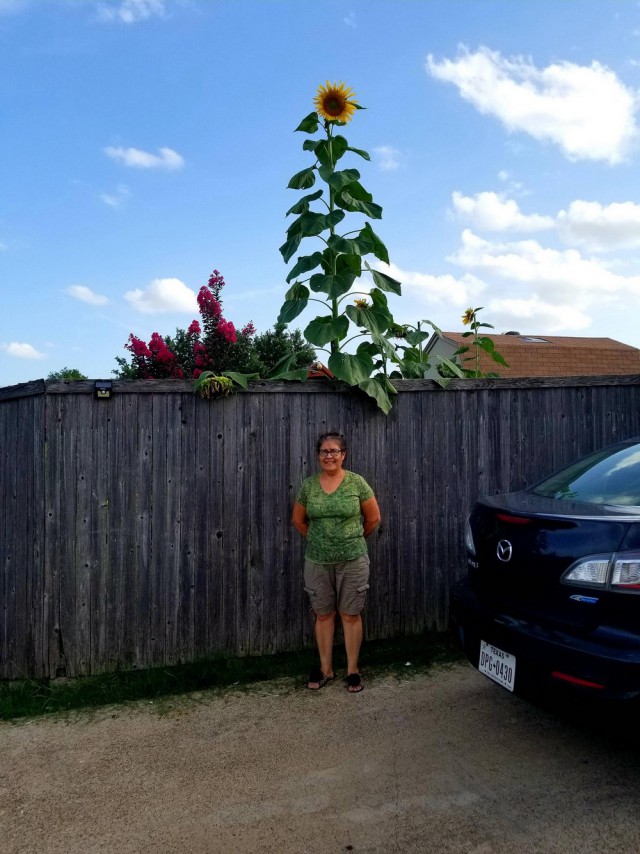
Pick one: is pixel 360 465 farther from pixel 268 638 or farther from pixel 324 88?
pixel 324 88

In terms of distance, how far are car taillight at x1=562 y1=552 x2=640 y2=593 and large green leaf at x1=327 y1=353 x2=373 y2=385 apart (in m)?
2.37

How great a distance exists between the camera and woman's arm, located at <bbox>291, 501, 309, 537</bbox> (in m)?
4.22

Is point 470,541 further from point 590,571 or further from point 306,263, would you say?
point 306,263

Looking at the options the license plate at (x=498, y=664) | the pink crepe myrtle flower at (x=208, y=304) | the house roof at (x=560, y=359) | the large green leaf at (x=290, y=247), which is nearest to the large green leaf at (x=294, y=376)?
the large green leaf at (x=290, y=247)

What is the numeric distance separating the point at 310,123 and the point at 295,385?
2.06 metres

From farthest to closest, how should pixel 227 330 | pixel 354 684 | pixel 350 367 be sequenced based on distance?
pixel 227 330, pixel 350 367, pixel 354 684

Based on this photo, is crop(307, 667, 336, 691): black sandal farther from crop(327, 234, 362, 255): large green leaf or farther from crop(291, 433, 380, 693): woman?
crop(327, 234, 362, 255): large green leaf

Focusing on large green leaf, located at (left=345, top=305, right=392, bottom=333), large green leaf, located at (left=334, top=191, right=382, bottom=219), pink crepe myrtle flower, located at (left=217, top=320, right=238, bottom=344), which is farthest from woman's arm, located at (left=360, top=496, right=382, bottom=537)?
pink crepe myrtle flower, located at (left=217, top=320, right=238, bottom=344)

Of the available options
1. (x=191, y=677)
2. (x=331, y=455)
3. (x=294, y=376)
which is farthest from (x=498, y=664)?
(x=294, y=376)

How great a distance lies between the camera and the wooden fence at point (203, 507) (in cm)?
429

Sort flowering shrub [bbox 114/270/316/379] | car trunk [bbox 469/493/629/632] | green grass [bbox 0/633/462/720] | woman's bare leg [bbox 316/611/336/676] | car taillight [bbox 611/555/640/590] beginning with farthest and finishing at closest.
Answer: flowering shrub [bbox 114/270/316/379], woman's bare leg [bbox 316/611/336/676], green grass [bbox 0/633/462/720], car trunk [bbox 469/493/629/632], car taillight [bbox 611/555/640/590]

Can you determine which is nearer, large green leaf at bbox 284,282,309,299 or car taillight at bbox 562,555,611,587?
car taillight at bbox 562,555,611,587

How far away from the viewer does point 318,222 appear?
15.8ft

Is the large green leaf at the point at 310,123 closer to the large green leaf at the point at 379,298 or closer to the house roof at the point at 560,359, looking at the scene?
the large green leaf at the point at 379,298
